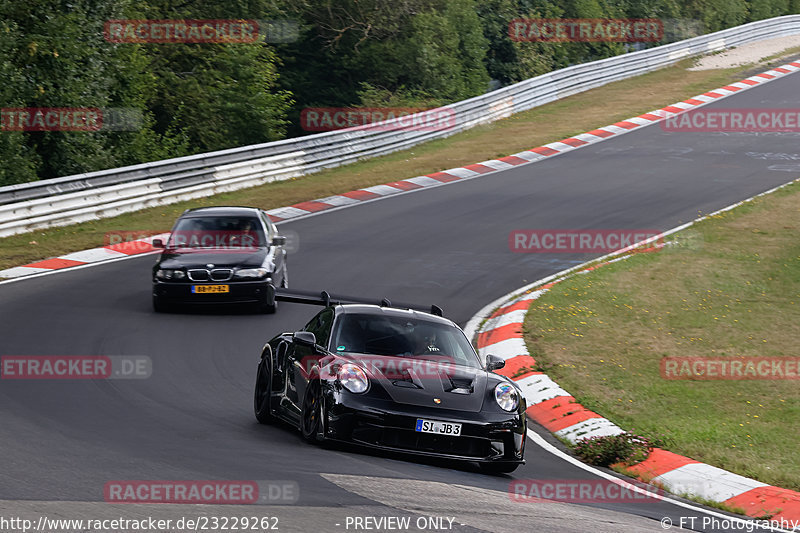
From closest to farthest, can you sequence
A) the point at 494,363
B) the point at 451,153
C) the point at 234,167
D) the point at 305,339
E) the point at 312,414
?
the point at 312,414 < the point at 305,339 < the point at 494,363 < the point at 234,167 < the point at 451,153

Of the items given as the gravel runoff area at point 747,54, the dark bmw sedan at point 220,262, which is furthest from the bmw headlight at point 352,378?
the gravel runoff area at point 747,54

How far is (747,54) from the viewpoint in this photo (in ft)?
148

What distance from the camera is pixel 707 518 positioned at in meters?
8.27

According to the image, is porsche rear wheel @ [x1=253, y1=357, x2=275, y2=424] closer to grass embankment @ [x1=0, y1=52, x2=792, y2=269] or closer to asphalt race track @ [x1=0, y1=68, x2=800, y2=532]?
asphalt race track @ [x1=0, y1=68, x2=800, y2=532]

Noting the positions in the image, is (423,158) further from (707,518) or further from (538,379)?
(707,518)

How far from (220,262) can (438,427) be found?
7477mm

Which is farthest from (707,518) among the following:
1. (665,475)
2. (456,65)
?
(456,65)

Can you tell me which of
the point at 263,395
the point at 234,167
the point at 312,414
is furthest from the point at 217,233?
the point at 234,167

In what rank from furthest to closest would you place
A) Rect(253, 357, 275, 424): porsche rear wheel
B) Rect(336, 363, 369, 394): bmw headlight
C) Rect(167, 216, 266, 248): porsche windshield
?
1. Rect(167, 216, 266, 248): porsche windshield
2. Rect(253, 357, 275, 424): porsche rear wheel
3. Rect(336, 363, 369, 394): bmw headlight

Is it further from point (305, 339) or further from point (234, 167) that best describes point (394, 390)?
point (234, 167)

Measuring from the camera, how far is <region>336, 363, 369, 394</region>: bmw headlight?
8.88 metres

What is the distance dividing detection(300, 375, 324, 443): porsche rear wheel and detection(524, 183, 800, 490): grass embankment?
11.3 ft

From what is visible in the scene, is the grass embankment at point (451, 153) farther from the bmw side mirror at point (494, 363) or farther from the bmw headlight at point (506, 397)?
the bmw headlight at point (506, 397)

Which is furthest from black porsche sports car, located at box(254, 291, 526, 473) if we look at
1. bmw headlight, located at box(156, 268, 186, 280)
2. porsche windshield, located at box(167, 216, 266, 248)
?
porsche windshield, located at box(167, 216, 266, 248)
